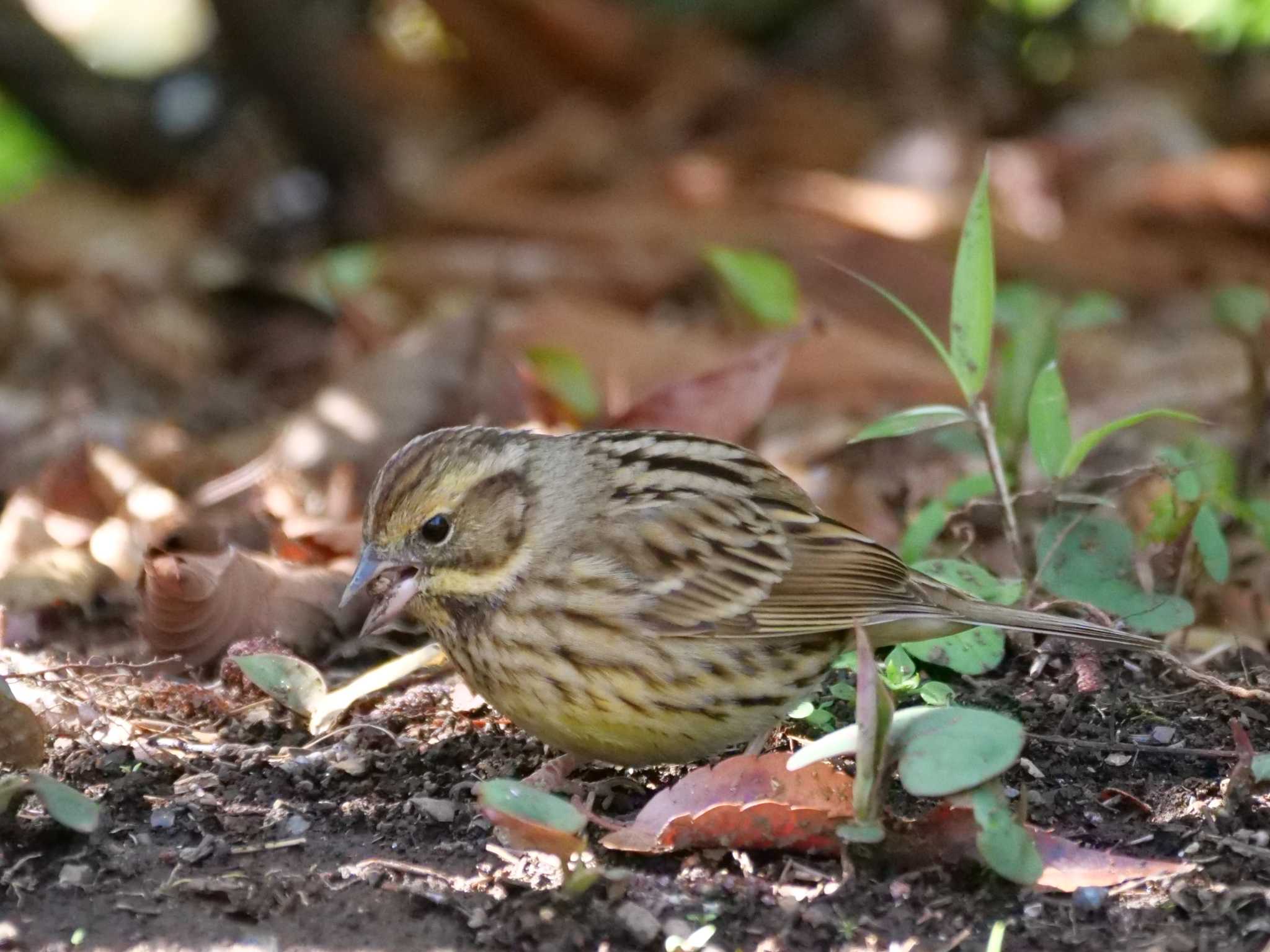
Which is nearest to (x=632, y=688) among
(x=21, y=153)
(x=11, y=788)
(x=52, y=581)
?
(x=11, y=788)

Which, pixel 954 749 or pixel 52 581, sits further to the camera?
pixel 52 581

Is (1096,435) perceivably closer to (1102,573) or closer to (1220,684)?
(1102,573)

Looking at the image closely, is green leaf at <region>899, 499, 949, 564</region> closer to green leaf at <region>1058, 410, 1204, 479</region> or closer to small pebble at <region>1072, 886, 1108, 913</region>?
green leaf at <region>1058, 410, 1204, 479</region>

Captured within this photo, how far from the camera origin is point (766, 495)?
3.92 metres

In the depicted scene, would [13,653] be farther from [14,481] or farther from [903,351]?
[903,351]

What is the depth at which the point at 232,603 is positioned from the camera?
406cm

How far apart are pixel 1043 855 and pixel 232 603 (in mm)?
2013

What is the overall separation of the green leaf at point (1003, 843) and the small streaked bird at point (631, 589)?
2.42ft

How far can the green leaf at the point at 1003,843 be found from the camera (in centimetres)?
289

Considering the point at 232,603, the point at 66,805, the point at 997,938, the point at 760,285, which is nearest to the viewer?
the point at 997,938

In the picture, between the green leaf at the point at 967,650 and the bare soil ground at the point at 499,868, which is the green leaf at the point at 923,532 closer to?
the green leaf at the point at 967,650

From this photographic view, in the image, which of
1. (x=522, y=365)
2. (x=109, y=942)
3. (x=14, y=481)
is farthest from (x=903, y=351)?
(x=109, y=942)

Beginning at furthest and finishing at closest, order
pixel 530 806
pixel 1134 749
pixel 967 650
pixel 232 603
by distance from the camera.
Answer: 1. pixel 232 603
2. pixel 967 650
3. pixel 1134 749
4. pixel 530 806

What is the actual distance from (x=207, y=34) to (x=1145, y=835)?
267 inches
